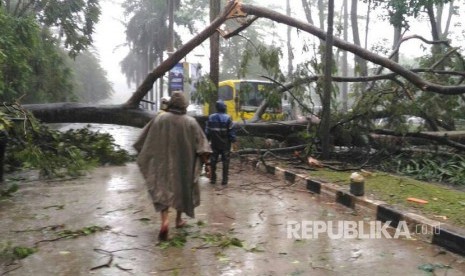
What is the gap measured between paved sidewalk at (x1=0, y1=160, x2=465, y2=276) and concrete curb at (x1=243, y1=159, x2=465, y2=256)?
0.11 meters

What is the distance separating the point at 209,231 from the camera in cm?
463

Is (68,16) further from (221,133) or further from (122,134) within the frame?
(221,133)

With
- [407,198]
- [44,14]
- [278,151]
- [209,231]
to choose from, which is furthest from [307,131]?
[44,14]

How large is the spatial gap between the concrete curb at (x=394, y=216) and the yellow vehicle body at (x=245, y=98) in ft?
10.0

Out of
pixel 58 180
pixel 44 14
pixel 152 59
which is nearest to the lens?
pixel 58 180

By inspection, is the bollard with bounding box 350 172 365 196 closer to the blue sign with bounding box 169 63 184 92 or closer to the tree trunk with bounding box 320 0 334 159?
the tree trunk with bounding box 320 0 334 159

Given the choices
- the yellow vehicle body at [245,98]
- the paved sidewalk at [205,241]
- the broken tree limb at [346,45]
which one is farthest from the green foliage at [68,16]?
the paved sidewalk at [205,241]

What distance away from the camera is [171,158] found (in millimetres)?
4355

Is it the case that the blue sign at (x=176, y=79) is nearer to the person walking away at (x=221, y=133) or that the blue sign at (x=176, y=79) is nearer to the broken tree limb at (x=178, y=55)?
the broken tree limb at (x=178, y=55)

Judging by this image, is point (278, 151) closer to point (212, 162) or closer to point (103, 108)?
point (212, 162)

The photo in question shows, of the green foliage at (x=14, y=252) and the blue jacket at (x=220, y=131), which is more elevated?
the blue jacket at (x=220, y=131)

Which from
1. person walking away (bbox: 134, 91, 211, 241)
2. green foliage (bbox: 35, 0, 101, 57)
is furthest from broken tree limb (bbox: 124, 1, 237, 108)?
green foliage (bbox: 35, 0, 101, 57)

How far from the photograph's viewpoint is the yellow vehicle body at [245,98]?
32.4 ft

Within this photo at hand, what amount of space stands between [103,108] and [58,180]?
2323 mm
